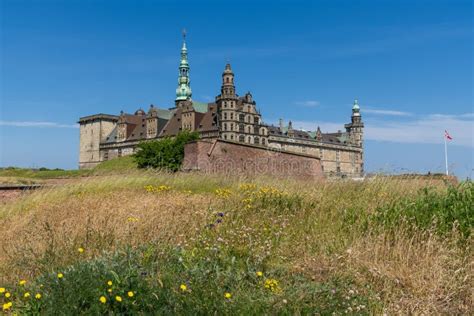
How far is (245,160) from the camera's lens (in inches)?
711

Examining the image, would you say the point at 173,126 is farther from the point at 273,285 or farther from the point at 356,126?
the point at 273,285

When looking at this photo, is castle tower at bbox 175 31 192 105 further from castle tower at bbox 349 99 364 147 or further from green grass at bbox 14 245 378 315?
green grass at bbox 14 245 378 315

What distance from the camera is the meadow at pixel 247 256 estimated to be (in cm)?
387

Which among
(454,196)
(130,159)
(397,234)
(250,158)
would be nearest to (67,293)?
(397,234)

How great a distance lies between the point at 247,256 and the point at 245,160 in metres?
12.7

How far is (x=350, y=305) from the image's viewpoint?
13.1 feet

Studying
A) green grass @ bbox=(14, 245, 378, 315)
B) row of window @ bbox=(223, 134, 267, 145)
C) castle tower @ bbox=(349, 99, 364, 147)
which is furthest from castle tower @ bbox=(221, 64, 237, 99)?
green grass @ bbox=(14, 245, 378, 315)

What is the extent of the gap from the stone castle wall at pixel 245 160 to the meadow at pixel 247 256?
8.11 metres

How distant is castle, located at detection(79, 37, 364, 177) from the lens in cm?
8281

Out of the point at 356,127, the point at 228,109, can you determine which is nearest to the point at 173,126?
the point at 228,109

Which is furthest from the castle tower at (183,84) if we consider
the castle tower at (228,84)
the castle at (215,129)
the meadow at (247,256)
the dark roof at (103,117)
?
the meadow at (247,256)

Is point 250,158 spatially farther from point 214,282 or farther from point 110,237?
point 214,282

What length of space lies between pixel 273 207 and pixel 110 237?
3.32m

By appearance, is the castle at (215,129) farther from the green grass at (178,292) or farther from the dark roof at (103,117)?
the green grass at (178,292)
